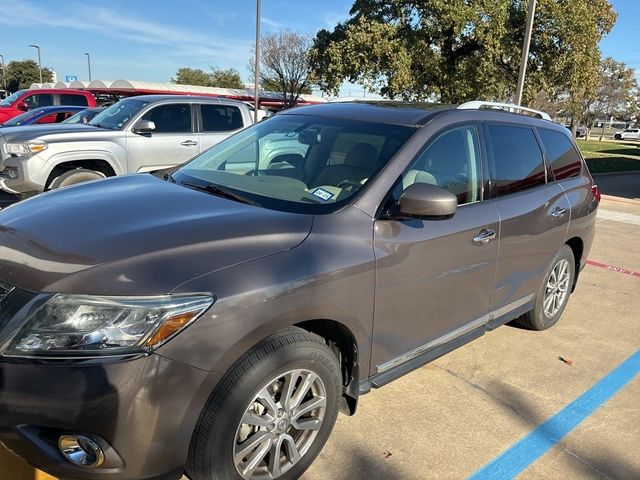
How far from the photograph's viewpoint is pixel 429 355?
311 cm

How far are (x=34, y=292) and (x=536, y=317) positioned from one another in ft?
12.2

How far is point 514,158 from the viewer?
3.73 meters

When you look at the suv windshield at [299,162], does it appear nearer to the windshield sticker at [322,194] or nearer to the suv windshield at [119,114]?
the windshield sticker at [322,194]

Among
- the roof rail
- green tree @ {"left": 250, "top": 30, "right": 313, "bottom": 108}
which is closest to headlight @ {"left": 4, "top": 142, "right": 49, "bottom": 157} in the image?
the roof rail

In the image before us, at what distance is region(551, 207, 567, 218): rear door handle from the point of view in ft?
13.2

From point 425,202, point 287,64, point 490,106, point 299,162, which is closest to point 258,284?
point 425,202

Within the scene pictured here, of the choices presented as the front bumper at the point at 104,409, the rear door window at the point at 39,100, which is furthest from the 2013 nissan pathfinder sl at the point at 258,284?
the rear door window at the point at 39,100

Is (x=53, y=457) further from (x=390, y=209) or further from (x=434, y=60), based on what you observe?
(x=434, y=60)

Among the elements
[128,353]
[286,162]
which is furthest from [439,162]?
[128,353]

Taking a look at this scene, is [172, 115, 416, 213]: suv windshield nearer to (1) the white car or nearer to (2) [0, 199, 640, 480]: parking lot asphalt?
(2) [0, 199, 640, 480]: parking lot asphalt

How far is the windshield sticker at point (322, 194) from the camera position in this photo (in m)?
2.77

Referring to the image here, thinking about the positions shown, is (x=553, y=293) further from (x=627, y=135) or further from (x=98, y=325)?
(x=627, y=135)

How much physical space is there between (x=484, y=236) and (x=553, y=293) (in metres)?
1.64

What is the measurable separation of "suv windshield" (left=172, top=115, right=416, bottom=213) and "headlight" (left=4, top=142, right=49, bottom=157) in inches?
169
